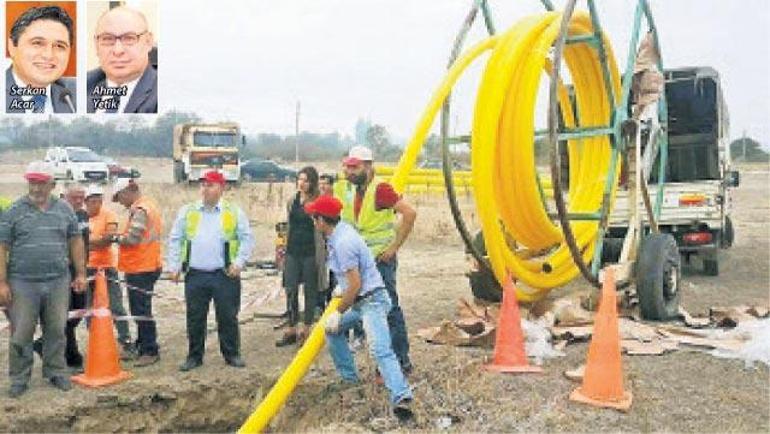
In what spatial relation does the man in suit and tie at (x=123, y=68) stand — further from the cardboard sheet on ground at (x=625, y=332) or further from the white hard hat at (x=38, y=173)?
the cardboard sheet on ground at (x=625, y=332)

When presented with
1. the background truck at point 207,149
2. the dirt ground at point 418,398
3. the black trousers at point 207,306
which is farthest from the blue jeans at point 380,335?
the background truck at point 207,149

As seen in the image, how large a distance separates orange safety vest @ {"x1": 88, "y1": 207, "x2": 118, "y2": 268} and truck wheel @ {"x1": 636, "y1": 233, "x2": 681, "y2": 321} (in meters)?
4.92

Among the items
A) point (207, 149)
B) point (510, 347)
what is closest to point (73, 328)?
point (510, 347)

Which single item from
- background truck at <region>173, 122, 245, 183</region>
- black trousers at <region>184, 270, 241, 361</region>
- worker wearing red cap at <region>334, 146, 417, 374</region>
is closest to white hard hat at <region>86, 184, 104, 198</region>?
black trousers at <region>184, 270, 241, 361</region>

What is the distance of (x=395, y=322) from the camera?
601 centimetres

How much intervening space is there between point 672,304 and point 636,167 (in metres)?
1.43

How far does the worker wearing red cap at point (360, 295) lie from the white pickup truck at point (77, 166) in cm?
2721

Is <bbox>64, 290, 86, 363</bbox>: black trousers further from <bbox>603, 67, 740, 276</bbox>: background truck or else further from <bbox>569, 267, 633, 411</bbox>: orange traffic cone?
<bbox>603, 67, 740, 276</bbox>: background truck

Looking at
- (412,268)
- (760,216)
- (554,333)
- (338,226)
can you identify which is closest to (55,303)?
(338,226)

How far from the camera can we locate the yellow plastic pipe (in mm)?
5191

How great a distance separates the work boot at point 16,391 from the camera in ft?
19.7

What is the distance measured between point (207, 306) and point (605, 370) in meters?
3.21

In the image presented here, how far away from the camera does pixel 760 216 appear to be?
2186cm

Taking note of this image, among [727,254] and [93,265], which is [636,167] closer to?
[93,265]
